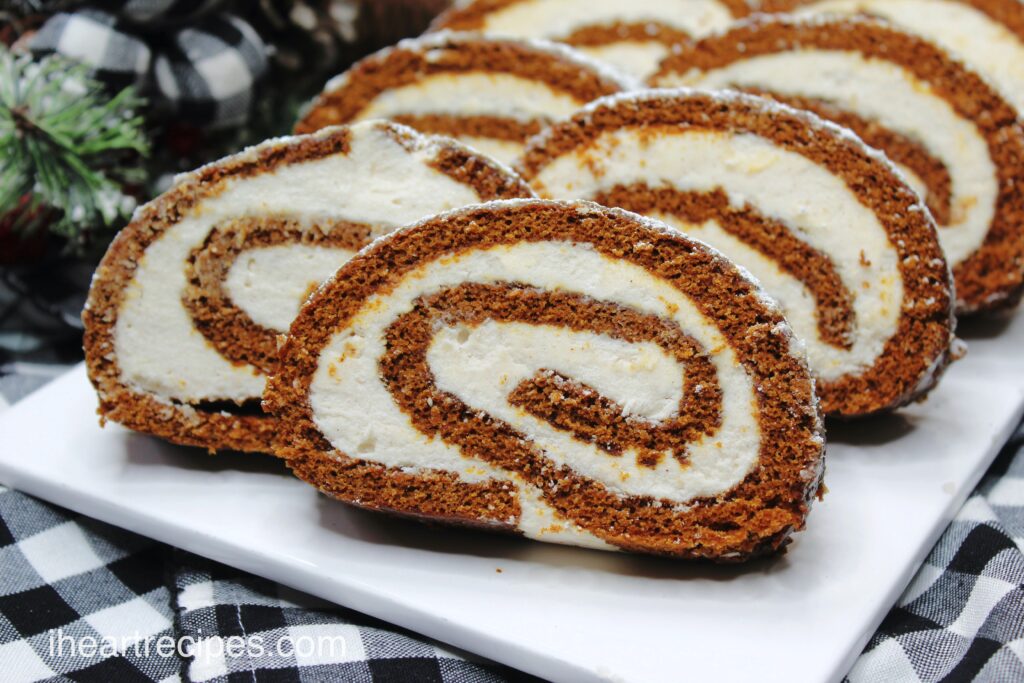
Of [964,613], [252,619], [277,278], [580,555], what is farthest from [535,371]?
[964,613]

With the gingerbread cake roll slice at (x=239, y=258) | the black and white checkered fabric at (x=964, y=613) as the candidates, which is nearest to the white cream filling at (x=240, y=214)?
the gingerbread cake roll slice at (x=239, y=258)

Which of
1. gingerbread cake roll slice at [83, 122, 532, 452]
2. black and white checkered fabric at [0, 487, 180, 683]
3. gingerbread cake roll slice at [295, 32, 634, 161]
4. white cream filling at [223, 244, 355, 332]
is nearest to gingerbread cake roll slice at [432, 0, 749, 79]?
gingerbread cake roll slice at [295, 32, 634, 161]

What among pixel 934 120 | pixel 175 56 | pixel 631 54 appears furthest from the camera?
pixel 631 54

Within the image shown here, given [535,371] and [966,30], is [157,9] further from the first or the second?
[966,30]

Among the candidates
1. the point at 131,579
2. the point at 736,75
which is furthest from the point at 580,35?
the point at 131,579

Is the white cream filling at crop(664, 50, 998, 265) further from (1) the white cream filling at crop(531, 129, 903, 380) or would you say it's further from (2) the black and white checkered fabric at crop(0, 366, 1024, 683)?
(2) the black and white checkered fabric at crop(0, 366, 1024, 683)

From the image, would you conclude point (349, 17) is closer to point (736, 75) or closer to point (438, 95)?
point (438, 95)
